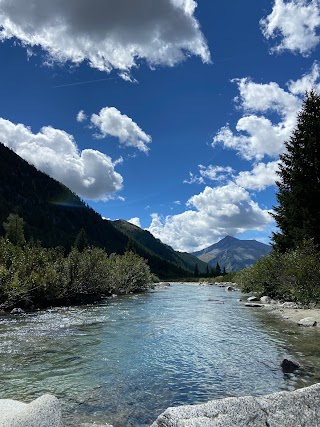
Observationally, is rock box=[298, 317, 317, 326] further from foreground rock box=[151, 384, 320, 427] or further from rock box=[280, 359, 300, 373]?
foreground rock box=[151, 384, 320, 427]

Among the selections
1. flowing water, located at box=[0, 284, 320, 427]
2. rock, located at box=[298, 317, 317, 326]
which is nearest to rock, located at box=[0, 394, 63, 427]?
flowing water, located at box=[0, 284, 320, 427]

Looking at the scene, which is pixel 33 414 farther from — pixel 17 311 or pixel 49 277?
pixel 49 277

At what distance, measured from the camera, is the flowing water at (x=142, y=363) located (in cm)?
1159

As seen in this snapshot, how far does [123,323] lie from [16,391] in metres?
16.6

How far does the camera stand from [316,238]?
3966cm

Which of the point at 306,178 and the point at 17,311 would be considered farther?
the point at 306,178

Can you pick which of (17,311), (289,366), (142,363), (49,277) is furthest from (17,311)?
(289,366)

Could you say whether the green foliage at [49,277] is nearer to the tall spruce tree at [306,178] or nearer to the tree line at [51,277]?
the tree line at [51,277]

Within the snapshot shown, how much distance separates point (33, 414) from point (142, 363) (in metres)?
9.75

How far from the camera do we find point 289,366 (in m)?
14.4

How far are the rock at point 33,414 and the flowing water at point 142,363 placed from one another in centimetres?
250

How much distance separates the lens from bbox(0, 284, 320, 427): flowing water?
1159cm

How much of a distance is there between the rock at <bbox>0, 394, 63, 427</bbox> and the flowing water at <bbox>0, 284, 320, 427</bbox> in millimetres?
2495

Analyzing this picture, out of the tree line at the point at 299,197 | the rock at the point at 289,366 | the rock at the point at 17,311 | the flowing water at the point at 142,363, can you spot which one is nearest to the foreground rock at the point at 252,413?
the flowing water at the point at 142,363
